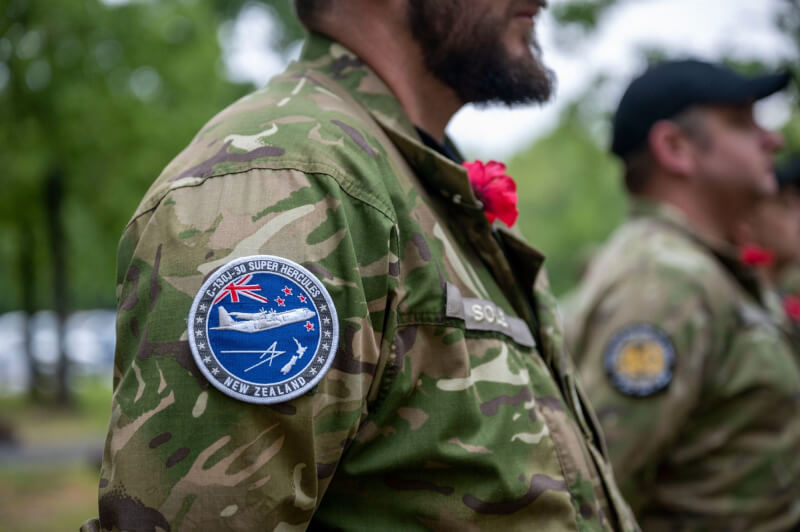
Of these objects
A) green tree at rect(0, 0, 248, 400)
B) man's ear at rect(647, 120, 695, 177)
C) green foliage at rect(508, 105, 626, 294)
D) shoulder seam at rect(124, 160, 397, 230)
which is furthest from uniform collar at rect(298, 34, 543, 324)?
green foliage at rect(508, 105, 626, 294)

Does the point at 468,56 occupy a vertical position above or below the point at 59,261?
above

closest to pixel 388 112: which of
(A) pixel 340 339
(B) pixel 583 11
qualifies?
(A) pixel 340 339

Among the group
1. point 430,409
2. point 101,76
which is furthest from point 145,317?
point 101,76

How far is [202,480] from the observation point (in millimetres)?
1279

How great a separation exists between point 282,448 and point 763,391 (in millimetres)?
2359

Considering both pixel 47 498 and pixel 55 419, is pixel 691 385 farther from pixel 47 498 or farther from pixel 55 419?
pixel 55 419

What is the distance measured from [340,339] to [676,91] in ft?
9.23

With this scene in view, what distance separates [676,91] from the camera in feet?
12.1

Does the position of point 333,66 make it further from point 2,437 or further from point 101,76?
point 101,76

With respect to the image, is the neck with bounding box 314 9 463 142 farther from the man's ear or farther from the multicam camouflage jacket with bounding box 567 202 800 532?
the man's ear

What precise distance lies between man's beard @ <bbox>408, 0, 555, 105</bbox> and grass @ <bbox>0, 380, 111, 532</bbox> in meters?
5.95

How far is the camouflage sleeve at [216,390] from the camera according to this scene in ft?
4.21

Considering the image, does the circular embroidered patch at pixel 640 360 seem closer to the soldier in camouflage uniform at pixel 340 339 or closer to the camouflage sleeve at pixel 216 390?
the soldier in camouflage uniform at pixel 340 339

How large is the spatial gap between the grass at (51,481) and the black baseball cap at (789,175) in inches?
251
